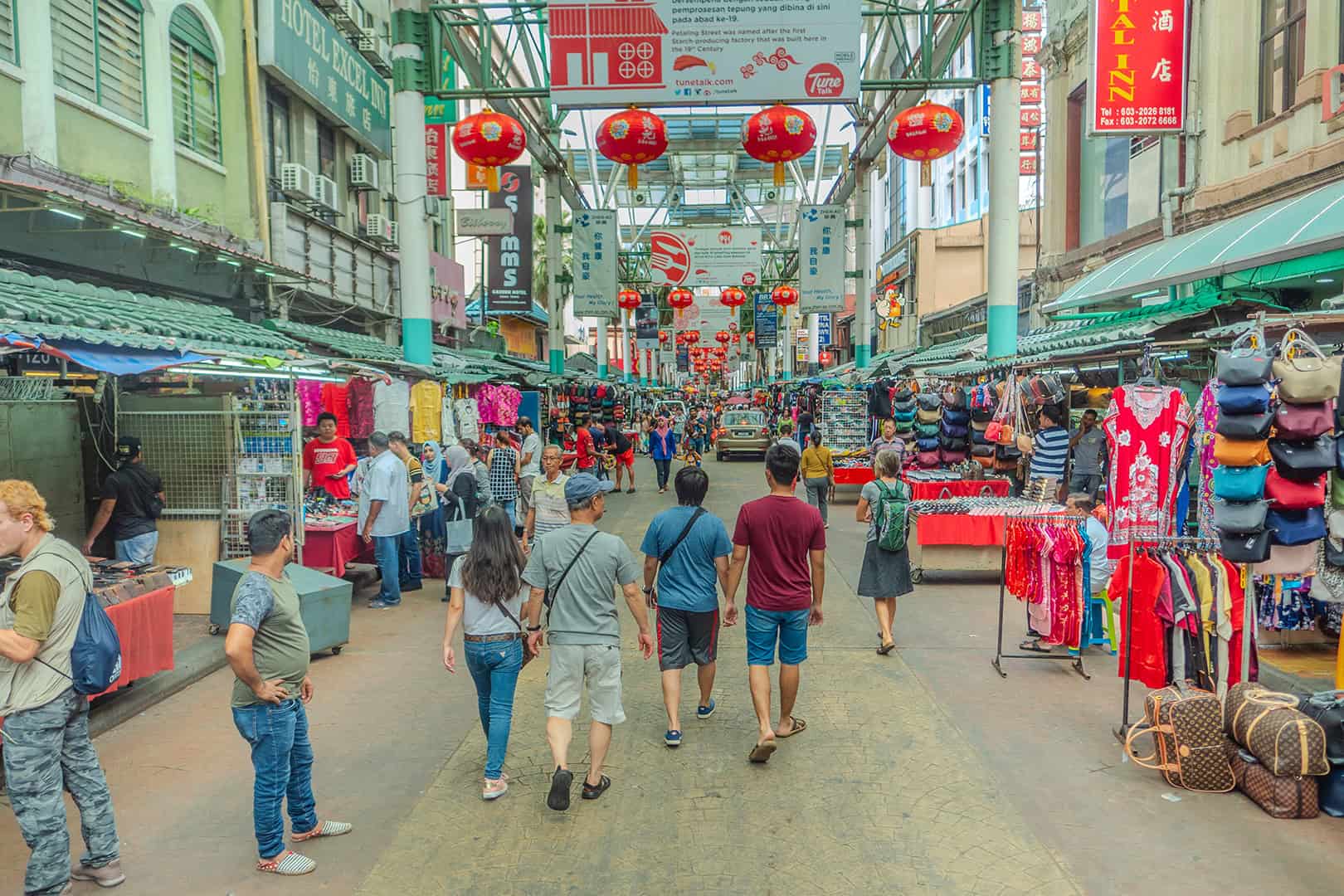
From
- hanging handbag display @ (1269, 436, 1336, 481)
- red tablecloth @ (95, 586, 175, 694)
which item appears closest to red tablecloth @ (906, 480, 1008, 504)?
hanging handbag display @ (1269, 436, 1336, 481)

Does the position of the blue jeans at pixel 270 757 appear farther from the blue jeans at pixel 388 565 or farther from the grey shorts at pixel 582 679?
the blue jeans at pixel 388 565

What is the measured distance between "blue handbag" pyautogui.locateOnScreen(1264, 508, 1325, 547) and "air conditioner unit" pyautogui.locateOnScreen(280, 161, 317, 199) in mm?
15581

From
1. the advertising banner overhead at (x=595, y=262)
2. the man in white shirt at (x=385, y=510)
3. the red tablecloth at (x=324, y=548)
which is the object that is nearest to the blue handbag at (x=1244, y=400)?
the man in white shirt at (x=385, y=510)

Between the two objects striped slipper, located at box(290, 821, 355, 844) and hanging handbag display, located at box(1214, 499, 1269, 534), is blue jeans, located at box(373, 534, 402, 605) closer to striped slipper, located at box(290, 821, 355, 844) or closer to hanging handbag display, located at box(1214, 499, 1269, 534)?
striped slipper, located at box(290, 821, 355, 844)

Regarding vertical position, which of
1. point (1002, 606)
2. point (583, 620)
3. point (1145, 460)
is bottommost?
point (1002, 606)

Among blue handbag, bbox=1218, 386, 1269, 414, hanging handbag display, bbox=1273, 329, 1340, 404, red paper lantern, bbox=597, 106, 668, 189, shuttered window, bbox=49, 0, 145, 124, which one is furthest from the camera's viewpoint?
red paper lantern, bbox=597, 106, 668, 189

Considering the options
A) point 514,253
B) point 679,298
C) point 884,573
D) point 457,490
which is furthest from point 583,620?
point 679,298

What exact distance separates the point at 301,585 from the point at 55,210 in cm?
446

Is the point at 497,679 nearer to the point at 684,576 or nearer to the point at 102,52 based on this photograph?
the point at 684,576

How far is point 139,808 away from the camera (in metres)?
5.12

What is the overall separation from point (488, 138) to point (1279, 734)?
10.9 metres

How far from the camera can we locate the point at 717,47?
11.4 m

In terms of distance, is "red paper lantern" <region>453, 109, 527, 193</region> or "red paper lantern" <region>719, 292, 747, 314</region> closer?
"red paper lantern" <region>453, 109, 527, 193</region>

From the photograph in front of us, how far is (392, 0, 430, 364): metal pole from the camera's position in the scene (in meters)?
13.5
